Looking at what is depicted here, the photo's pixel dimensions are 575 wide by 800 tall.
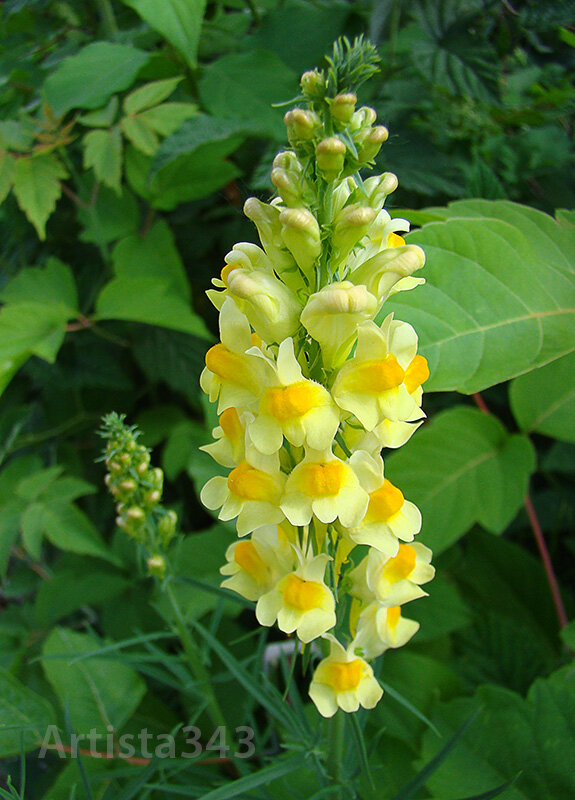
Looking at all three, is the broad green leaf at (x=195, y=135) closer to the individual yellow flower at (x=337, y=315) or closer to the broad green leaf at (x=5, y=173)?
the broad green leaf at (x=5, y=173)

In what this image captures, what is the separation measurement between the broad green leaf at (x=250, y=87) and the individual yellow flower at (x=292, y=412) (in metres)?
0.74

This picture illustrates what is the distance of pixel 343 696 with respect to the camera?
22.7 inches

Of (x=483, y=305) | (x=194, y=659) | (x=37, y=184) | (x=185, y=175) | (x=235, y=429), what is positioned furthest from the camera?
(x=185, y=175)

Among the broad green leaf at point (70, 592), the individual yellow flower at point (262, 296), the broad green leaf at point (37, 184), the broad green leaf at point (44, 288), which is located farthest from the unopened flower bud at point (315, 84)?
the broad green leaf at point (70, 592)

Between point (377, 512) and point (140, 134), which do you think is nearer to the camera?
point (377, 512)

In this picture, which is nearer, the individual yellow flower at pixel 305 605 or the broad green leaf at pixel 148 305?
the individual yellow flower at pixel 305 605

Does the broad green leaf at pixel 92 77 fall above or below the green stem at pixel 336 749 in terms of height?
above

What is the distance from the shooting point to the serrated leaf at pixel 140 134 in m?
1.06

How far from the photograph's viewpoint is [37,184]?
105cm

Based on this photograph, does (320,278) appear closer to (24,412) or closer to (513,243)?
(513,243)

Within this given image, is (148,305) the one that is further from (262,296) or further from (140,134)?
(262,296)

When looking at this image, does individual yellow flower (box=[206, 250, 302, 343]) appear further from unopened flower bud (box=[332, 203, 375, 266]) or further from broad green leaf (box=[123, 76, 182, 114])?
broad green leaf (box=[123, 76, 182, 114])

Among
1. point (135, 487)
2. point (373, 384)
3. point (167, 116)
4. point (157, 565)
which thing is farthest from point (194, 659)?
point (167, 116)

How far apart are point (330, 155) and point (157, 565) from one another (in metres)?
0.53
